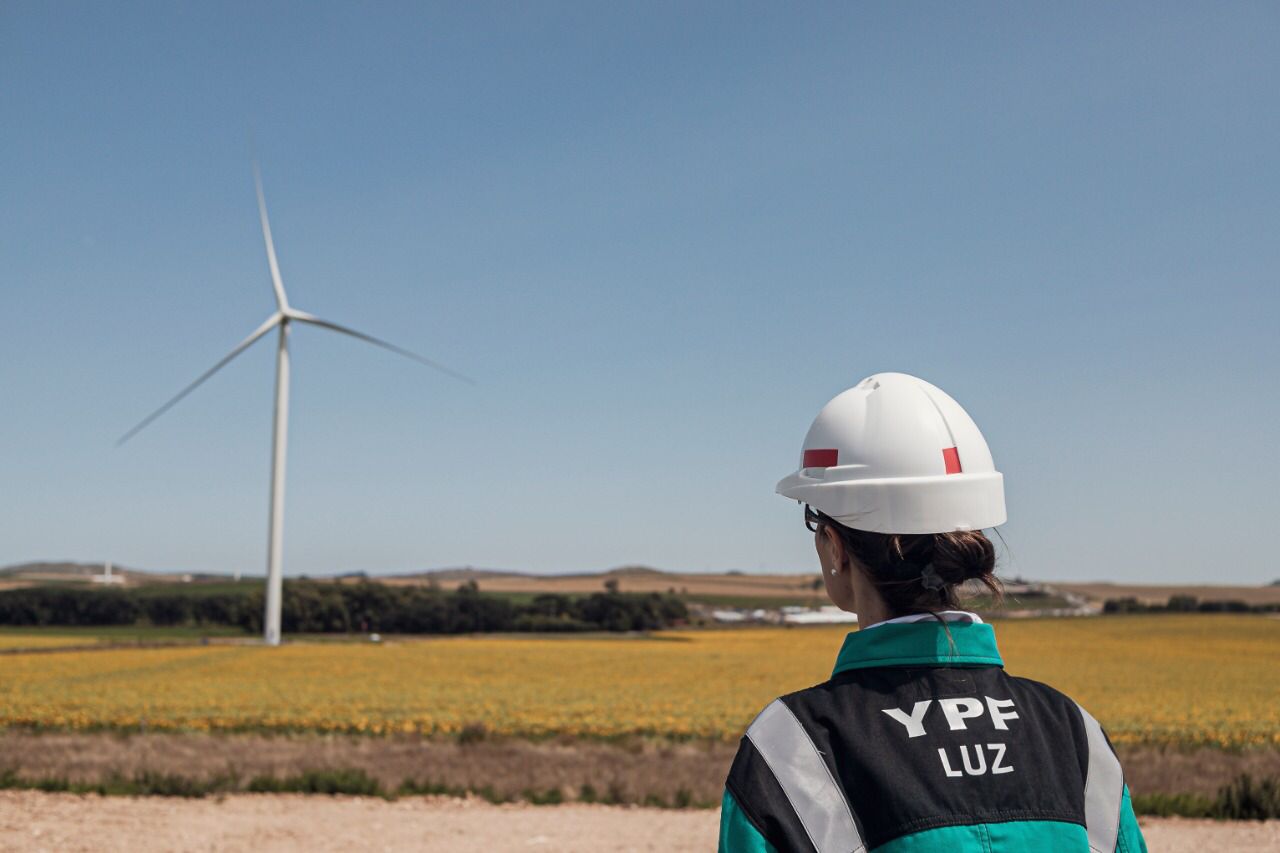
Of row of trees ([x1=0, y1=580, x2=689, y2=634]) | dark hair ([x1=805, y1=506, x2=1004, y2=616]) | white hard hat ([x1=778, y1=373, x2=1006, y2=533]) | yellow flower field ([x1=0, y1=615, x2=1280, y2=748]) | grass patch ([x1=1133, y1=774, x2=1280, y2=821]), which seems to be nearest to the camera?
dark hair ([x1=805, y1=506, x2=1004, y2=616])

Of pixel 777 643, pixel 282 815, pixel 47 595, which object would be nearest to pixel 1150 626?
pixel 777 643

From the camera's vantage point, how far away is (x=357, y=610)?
7006 centimetres

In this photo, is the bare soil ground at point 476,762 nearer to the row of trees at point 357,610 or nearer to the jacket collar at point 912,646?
the jacket collar at point 912,646

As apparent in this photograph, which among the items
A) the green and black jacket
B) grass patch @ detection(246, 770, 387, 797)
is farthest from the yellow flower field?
the green and black jacket

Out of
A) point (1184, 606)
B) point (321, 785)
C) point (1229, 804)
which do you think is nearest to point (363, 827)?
point (321, 785)

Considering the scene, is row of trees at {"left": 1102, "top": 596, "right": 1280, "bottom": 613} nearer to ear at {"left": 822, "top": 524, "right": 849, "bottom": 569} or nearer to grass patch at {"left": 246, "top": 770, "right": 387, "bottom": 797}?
grass patch at {"left": 246, "top": 770, "right": 387, "bottom": 797}

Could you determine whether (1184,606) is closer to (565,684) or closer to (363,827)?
(565,684)

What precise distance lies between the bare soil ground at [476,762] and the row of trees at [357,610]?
48184 mm

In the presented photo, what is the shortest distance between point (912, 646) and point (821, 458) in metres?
0.58

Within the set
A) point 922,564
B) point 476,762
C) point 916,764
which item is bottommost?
point 476,762

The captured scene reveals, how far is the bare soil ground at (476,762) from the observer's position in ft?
46.5

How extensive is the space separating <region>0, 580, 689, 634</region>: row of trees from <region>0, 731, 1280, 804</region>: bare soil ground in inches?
1897

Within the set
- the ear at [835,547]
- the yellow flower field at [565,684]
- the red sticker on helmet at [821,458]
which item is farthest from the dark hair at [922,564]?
the yellow flower field at [565,684]

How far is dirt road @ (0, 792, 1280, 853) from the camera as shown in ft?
36.6
